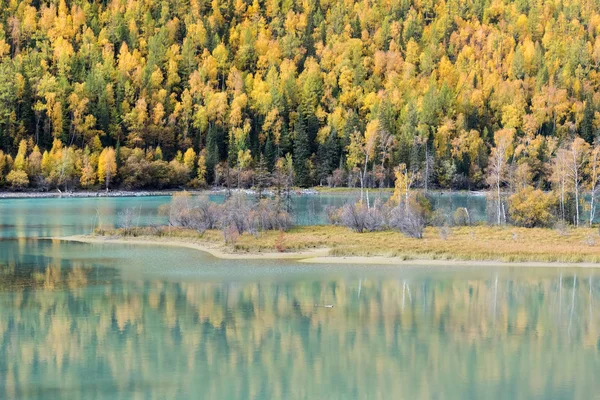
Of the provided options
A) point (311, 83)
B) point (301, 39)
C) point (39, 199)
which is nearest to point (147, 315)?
point (39, 199)

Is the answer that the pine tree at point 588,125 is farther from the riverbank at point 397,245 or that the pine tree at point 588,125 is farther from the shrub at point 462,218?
the riverbank at point 397,245

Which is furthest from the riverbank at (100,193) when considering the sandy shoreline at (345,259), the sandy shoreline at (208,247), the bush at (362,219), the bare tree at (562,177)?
the sandy shoreline at (345,259)

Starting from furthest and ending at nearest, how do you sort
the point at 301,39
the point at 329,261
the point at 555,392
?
the point at 301,39 < the point at 329,261 < the point at 555,392

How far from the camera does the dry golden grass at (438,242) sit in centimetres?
4222

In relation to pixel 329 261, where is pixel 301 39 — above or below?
above

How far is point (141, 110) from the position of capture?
13338 centimetres

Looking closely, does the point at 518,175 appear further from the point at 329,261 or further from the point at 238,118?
the point at 238,118

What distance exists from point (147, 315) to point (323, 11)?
164984 millimetres

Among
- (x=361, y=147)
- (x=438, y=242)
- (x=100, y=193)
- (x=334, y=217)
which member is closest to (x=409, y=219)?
(x=438, y=242)

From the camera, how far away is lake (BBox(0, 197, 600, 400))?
21.3m

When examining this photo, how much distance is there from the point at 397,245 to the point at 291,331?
63.0 feet

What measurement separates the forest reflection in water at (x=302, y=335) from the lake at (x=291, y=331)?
0.18ft

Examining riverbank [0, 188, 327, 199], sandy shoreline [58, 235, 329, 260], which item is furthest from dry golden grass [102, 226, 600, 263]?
riverbank [0, 188, 327, 199]

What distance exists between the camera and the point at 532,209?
180 feet
